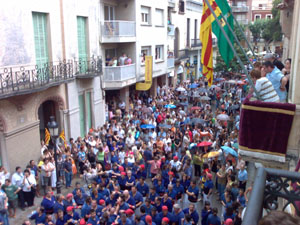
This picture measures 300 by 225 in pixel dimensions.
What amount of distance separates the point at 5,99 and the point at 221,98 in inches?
738

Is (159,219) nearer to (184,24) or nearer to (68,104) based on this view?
(68,104)

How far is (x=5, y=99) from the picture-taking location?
13.8 metres

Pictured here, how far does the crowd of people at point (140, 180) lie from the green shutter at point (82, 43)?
396 cm

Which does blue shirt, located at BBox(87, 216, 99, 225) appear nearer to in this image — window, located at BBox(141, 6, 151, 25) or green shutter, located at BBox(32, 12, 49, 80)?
green shutter, located at BBox(32, 12, 49, 80)

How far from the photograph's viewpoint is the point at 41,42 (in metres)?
16.6

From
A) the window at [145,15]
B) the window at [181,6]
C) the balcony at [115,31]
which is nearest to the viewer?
the balcony at [115,31]

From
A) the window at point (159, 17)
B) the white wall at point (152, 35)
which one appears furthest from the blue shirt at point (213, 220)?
the window at point (159, 17)

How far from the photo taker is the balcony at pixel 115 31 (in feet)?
72.7

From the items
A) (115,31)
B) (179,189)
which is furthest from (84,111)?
(179,189)

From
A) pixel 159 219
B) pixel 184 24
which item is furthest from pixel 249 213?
pixel 184 24

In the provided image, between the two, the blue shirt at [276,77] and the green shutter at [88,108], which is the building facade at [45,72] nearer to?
the green shutter at [88,108]

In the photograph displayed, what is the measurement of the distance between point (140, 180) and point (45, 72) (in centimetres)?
754

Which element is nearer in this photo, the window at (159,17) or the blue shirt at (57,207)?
the blue shirt at (57,207)

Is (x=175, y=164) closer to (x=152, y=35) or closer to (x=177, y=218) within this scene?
(x=177, y=218)
